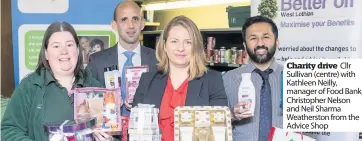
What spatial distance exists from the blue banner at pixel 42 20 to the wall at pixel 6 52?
0.16 ft

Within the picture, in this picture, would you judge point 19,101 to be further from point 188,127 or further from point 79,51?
point 188,127

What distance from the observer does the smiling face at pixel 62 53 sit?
1592 millimetres

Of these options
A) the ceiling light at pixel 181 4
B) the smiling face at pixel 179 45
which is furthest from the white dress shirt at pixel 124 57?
the ceiling light at pixel 181 4

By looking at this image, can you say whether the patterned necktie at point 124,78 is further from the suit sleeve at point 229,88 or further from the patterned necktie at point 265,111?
the patterned necktie at point 265,111

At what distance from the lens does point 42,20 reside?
6.39 feet

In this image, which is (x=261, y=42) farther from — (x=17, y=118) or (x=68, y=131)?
(x=17, y=118)

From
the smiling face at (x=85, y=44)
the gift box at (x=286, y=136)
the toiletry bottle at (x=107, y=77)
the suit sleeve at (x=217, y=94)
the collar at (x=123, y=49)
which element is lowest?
the gift box at (x=286, y=136)

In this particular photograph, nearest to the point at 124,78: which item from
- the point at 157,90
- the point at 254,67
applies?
the point at 157,90

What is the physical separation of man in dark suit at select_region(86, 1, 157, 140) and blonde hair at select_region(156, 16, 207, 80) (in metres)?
0.24

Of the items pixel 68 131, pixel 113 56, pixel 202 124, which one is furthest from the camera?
pixel 113 56

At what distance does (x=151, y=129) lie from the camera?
59.5 inches

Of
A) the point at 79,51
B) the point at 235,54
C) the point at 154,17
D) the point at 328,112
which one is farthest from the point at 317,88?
the point at 154,17

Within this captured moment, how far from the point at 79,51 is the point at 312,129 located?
1038mm

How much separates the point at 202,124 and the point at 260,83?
48 centimetres
